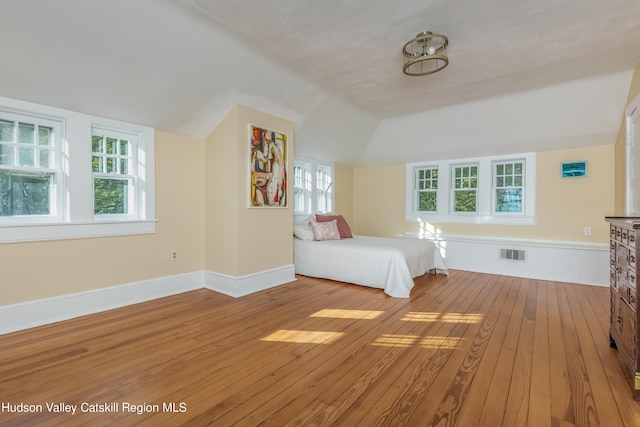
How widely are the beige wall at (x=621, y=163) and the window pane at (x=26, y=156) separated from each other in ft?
20.8

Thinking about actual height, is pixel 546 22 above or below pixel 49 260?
above

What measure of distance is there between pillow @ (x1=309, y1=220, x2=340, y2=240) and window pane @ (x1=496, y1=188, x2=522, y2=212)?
114 inches

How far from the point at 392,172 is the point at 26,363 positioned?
591cm

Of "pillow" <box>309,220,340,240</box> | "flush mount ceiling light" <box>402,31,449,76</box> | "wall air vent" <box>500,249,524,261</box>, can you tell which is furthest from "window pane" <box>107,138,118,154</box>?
"wall air vent" <box>500,249,524,261</box>

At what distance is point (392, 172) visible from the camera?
251 inches

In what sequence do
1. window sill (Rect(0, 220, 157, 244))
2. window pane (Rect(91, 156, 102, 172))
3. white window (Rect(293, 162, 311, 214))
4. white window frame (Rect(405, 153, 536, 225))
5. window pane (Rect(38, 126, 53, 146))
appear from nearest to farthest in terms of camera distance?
window sill (Rect(0, 220, 157, 244)), window pane (Rect(38, 126, 53, 146)), window pane (Rect(91, 156, 102, 172)), white window frame (Rect(405, 153, 536, 225)), white window (Rect(293, 162, 311, 214))

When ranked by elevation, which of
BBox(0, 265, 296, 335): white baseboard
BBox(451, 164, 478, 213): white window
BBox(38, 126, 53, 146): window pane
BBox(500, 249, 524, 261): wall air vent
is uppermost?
BBox(38, 126, 53, 146): window pane

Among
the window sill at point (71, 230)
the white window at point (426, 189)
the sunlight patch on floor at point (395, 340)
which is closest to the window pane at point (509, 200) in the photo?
the white window at point (426, 189)

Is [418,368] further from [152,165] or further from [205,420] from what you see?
[152,165]

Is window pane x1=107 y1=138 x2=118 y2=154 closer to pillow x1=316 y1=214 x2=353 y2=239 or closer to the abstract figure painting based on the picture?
the abstract figure painting

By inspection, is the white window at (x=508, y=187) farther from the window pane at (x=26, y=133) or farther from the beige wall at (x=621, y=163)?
the window pane at (x=26, y=133)

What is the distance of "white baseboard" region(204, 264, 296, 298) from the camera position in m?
3.63

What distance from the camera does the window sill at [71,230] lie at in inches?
103

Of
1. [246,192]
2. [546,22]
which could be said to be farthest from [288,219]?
[546,22]
